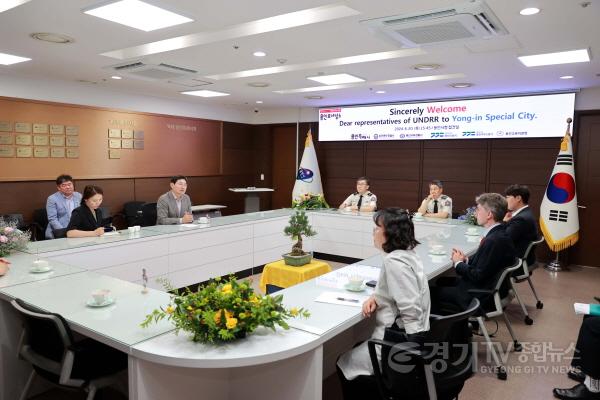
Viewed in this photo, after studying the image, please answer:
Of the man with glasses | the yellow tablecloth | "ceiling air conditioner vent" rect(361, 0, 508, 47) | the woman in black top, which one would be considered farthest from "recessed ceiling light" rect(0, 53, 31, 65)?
"ceiling air conditioner vent" rect(361, 0, 508, 47)

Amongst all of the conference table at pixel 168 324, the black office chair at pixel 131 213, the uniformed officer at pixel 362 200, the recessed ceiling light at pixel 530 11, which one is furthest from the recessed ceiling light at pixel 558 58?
the black office chair at pixel 131 213

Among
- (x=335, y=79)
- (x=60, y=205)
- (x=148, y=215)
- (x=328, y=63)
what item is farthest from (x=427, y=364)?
(x=148, y=215)

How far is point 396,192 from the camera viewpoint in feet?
26.4

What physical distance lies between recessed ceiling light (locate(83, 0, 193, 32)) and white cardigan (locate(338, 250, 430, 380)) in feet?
8.33

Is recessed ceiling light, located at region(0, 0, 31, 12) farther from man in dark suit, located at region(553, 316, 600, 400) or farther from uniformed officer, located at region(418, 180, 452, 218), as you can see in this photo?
uniformed officer, located at region(418, 180, 452, 218)

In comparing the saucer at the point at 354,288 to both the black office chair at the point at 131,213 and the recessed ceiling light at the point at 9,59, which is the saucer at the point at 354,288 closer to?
the recessed ceiling light at the point at 9,59

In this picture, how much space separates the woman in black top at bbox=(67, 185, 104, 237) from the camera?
3.93m

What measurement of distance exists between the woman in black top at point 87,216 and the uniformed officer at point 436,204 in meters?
4.15

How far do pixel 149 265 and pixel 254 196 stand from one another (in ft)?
16.2

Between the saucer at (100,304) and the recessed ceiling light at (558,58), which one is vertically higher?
the recessed ceiling light at (558,58)

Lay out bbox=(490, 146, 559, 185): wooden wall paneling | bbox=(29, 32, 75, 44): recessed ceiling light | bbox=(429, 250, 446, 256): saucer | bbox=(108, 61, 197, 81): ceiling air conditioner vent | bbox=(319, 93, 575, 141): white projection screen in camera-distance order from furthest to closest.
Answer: bbox=(490, 146, 559, 185): wooden wall paneling
bbox=(319, 93, 575, 141): white projection screen
bbox=(108, 61, 197, 81): ceiling air conditioner vent
bbox=(29, 32, 75, 44): recessed ceiling light
bbox=(429, 250, 446, 256): saucer

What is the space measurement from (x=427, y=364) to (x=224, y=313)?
0.88 m

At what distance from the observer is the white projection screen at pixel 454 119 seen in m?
6.30

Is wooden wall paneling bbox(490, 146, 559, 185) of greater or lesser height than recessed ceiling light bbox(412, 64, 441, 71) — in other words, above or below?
below
